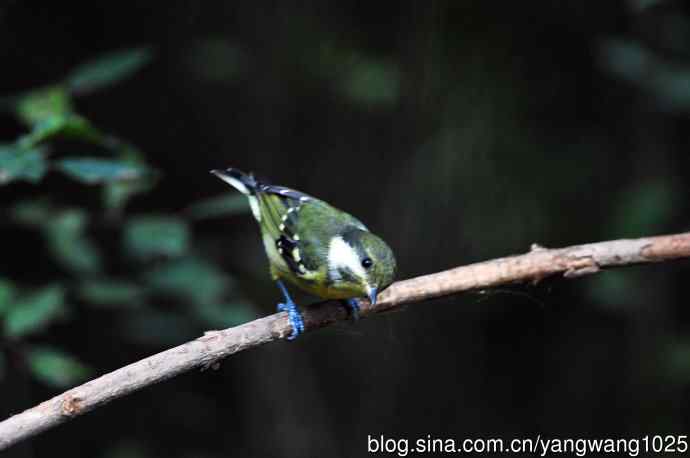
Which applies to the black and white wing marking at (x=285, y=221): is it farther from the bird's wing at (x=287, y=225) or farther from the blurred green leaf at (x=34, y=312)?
the blurred green leaf at (x=34, y=312)

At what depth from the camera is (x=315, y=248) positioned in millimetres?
3201

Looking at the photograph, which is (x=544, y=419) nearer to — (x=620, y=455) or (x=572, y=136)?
(x=620, y=455)

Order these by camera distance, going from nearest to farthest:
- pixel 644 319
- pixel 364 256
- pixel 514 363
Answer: pixel 364 256 < pixel 644 319 < pixel 514 363

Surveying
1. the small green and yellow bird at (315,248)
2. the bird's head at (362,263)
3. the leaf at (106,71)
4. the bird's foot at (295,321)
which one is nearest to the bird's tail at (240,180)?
the small green and yellow bird at (315,248)

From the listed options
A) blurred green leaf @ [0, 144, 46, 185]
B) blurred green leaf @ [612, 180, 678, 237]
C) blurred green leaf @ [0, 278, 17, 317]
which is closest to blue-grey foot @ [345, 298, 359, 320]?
blurred green leaf @ [0, 144, 46, 185]

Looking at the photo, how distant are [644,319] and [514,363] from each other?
1.05m

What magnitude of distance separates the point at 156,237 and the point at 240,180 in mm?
651

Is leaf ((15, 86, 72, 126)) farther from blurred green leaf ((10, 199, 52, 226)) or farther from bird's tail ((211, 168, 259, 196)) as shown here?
bird's tail ((211, 168, 259, 196))

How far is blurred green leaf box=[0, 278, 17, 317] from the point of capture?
120 inches

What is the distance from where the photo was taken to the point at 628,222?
13.7 ft

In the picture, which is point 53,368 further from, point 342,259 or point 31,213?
point 342,259

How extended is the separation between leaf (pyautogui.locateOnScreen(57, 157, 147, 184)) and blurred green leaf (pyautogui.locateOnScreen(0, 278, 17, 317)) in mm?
577

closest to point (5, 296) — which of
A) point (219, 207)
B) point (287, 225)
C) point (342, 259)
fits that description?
point (219, 207)

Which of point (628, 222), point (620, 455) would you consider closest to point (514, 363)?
point (620, 455)
